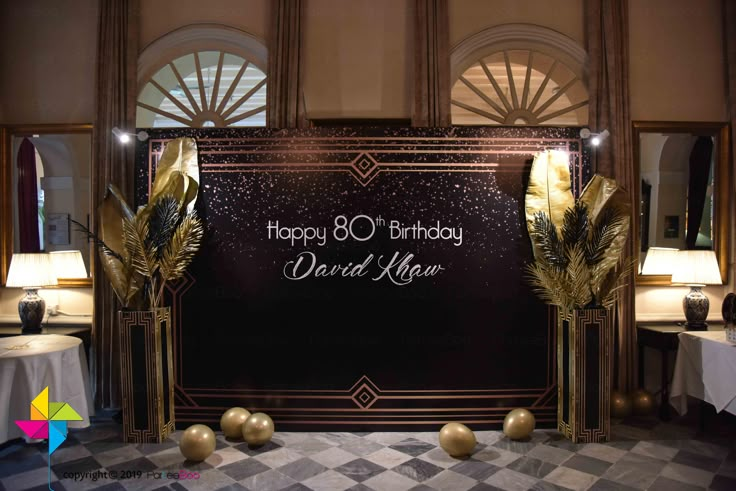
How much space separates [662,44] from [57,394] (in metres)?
6.21

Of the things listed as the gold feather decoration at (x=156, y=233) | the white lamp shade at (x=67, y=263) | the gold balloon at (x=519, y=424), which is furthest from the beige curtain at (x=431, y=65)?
the white lamp shade at (x=67, y=263)

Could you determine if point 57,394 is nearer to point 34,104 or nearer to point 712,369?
point 34,104

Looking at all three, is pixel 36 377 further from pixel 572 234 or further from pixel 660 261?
pixel 660 261

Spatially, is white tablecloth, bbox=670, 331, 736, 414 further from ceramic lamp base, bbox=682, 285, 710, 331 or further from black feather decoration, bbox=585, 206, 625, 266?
black feather decoration, bbox=585, 206, 625, 266

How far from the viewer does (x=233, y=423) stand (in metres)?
3.84

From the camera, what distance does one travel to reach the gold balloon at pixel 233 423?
385 cm

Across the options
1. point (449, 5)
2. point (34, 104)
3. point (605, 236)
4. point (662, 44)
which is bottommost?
point (605, 236)

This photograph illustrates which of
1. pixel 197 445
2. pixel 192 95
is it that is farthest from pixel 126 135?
pixel 197 445

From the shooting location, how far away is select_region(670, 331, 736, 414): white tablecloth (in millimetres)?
3586

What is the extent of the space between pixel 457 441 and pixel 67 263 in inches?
154

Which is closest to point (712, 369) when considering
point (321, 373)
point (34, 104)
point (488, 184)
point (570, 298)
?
point (570, 298)

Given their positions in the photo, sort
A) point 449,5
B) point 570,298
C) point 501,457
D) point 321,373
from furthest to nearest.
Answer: point 449,5 < point 321,373 < point 570,298 < point 501,457

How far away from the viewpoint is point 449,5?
15.5ft

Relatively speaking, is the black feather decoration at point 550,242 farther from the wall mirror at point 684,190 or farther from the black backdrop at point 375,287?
the wall mirror at point 684,190
